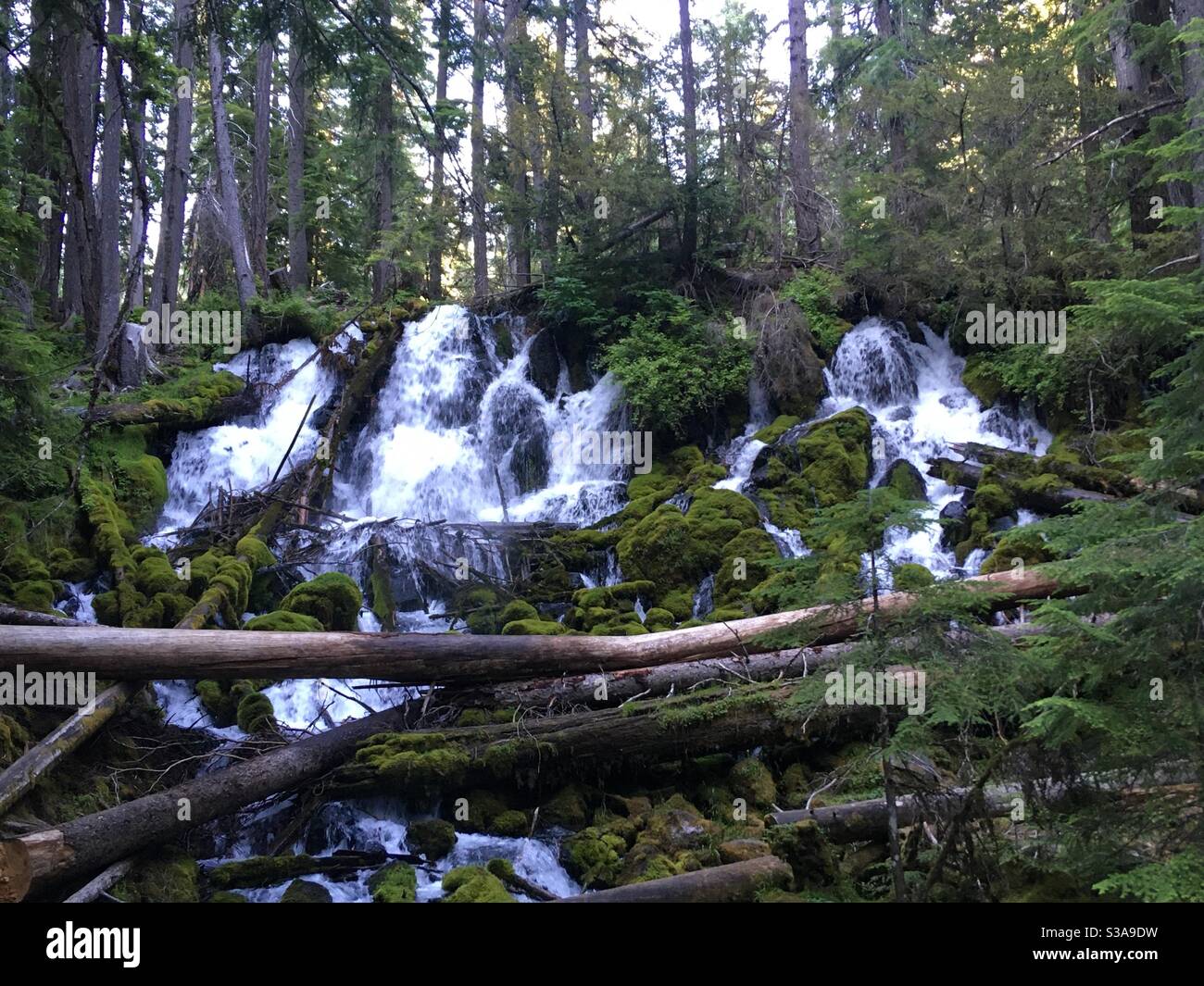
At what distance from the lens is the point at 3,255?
397 inches

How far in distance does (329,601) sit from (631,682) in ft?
14.6

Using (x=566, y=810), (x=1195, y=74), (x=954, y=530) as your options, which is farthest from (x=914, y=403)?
(x=566, y=810)

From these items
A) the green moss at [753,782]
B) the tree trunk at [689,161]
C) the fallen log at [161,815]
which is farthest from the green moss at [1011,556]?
the tree trunk at [689,161]

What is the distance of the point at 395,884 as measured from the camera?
628 centimetres

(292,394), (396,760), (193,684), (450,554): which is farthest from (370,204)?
(396,760)

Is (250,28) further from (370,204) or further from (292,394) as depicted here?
(370,204)

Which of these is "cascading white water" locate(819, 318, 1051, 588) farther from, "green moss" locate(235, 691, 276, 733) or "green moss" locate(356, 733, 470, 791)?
"green moss" locate(235, 691, 276, 733)

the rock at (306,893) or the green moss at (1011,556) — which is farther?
the green moss at (1011,556)

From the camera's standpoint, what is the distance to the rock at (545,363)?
1814 centimetres

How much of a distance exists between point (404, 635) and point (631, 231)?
12.8 metres

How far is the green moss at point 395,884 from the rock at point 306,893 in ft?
1.08

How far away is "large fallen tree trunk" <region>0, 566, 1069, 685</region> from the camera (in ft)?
23.8

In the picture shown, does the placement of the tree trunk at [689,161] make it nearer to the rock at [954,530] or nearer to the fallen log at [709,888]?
the rock at [954,530]

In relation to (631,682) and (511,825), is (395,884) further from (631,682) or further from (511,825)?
(631,682)
